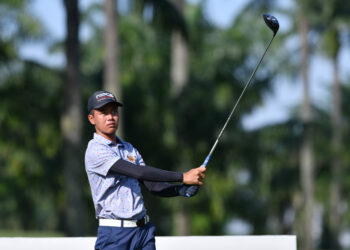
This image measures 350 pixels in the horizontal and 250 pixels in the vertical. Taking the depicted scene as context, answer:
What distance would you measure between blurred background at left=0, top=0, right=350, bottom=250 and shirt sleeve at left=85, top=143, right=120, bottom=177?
11891 millimetres

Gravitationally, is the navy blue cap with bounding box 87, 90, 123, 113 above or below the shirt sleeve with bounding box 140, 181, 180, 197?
above

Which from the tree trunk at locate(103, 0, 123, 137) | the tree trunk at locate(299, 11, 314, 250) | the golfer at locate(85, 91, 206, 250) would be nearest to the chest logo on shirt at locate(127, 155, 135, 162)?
the golfer at locate(85, 91, 206, 250)

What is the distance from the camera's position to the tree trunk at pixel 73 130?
55.0 ft

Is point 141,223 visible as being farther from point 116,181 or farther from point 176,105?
point 176,105

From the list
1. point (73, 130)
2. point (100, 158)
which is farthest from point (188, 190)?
point (73, 130)

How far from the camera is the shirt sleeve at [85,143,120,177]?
479cm

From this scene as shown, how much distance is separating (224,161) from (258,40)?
8.28m

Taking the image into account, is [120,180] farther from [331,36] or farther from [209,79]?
[331,36]

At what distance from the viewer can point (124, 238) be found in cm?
485

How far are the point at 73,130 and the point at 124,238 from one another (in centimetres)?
1216

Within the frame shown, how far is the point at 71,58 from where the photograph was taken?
55.5ft

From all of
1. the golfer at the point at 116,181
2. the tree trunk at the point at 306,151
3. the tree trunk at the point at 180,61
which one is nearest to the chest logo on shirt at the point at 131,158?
the golfer at the point at 116,181

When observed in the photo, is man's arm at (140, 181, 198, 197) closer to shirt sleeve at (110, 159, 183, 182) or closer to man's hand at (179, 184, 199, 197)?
man's hand at (179, 184, 199, 197)

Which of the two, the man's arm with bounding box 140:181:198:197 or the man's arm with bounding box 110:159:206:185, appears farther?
the man's arm with bounding box 140:181:198:197
